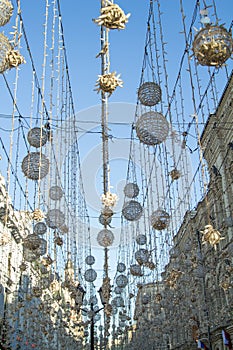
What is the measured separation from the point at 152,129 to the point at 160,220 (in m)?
3.27

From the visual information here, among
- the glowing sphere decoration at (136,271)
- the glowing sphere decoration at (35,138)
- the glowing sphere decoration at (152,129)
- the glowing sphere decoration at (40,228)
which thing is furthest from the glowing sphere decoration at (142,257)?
the glowing sphere decoration at (152,129)

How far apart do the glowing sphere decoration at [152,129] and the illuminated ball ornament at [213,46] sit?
3422 mm

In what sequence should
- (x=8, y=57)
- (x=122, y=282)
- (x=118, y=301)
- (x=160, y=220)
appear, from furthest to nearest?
1. (x=118, y=301)
2. (x=122, y=282)
3. (x=160, y=220)
4. (x=8, y=57)

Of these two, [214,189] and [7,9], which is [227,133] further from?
[7,9]

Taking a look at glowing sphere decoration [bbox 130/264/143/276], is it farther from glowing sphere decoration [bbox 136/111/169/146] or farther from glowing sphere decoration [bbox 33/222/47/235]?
glowing sphere decoration [bbox 136/111/169/146]

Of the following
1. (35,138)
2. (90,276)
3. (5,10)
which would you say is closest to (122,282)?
(90,276)

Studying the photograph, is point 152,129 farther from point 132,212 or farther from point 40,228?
point 132,212

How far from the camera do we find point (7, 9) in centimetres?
Answer: 561

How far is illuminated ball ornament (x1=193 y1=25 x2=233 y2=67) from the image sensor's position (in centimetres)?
482

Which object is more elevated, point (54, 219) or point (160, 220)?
point (54, 219)

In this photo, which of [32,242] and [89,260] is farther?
[89,260]

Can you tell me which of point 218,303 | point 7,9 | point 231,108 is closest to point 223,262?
point 218,303

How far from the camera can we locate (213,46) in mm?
4805

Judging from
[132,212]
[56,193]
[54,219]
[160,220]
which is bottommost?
[160,220]
